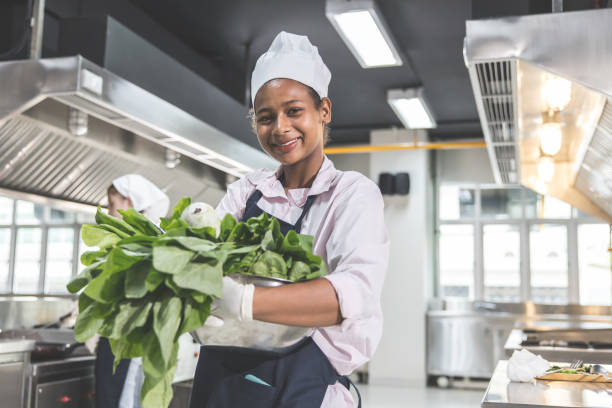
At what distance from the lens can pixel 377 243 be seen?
1.06 metres

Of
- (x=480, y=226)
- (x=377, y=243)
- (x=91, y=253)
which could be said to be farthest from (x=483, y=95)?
(x=480, y=226)

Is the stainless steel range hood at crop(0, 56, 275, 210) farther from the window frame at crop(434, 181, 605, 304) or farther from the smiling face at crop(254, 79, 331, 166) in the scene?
the window frame at crop(434, 181, 605, 304)

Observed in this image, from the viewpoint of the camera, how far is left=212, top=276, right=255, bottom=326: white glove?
0.85m

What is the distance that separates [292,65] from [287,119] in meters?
0.10

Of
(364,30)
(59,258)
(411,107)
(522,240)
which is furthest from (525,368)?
(59,258)

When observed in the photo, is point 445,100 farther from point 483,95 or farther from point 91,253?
point 91,253

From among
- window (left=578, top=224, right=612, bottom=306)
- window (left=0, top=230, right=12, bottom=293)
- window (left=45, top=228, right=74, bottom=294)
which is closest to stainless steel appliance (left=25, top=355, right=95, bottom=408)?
window (left=0, top=230, right=12, bottom=293)

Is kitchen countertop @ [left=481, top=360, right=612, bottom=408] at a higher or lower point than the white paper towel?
lower

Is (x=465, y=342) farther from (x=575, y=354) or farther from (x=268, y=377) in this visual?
(x=268, y=377)

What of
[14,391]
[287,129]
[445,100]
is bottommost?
[14,391]

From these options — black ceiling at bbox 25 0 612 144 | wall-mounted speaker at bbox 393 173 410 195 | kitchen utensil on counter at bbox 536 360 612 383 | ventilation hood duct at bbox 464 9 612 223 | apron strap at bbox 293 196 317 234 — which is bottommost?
kitchen utensil on counter at bbox 536 360 612 383

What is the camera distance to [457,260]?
9.87m

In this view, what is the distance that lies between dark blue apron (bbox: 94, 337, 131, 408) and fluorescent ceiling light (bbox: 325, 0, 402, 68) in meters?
2.53

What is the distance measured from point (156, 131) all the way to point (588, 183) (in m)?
3.08
